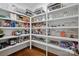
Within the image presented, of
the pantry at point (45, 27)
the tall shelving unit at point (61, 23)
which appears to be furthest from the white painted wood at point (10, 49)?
the tall shelving unit at point (61, 23)

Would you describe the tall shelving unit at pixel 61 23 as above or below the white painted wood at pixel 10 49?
above

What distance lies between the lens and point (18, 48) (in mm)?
1944

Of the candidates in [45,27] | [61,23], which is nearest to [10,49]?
[45,27]

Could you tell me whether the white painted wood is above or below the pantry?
below

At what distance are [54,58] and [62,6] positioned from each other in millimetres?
1348

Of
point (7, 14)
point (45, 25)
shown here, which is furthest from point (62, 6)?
point (7, 14)

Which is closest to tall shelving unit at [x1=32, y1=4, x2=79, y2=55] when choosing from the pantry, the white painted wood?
the pantry

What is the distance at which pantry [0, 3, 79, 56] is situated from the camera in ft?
4.40

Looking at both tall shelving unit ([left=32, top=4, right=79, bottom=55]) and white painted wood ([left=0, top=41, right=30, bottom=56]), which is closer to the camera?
tall shelving unit ([left=32, top=4, right=79, bottom=55])

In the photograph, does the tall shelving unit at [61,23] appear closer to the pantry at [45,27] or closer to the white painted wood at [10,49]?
the pantry at [45,27]

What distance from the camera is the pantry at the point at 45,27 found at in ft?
4.40

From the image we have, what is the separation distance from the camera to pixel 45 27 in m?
1.77

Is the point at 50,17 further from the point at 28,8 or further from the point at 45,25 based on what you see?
the point at 28,8

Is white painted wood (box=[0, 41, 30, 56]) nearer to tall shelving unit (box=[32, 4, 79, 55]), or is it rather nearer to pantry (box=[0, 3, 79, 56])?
pantry (box=[0, 3, 79, 56])
